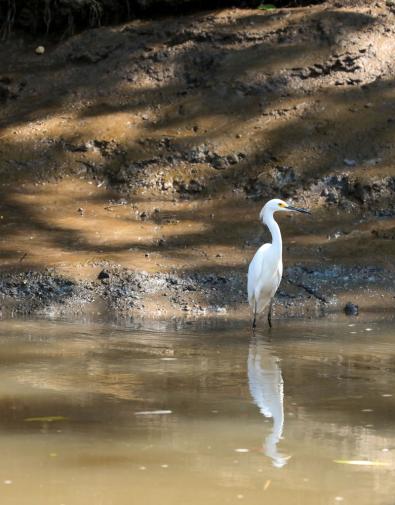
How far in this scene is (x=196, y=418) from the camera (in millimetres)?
7000

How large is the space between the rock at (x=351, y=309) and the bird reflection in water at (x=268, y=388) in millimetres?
1956

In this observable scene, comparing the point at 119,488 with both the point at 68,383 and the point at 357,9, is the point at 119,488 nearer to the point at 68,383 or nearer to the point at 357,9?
the point at 68,383

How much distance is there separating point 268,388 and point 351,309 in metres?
4.44

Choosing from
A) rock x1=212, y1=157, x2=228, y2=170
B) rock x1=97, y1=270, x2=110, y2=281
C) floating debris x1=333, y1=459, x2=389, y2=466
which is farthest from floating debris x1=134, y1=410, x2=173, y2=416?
rock x1=212, y1=157, x2=228, y2=170

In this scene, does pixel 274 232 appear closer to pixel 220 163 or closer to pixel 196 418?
pixel 220 163

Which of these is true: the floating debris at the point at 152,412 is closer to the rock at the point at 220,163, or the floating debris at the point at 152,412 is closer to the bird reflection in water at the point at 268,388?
the bird reflection in water at the point at 268,388

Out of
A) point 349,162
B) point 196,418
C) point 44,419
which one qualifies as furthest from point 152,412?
point 349,162

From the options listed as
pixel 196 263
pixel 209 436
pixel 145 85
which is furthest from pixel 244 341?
pixel 145 85

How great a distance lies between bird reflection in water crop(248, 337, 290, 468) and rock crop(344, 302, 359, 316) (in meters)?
→ 1.96

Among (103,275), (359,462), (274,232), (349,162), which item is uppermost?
(349,162)

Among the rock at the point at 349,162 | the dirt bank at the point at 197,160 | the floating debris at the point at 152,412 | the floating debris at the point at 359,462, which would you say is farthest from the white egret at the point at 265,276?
the floating debris at the point at 359,462

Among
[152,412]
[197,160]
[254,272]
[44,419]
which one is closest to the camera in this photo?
[44,419]

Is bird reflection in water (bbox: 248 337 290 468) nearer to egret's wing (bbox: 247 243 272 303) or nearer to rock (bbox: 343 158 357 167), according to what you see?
egret's wing (bbox: 247 243 272 303)

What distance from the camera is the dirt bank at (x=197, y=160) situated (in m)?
12.9
